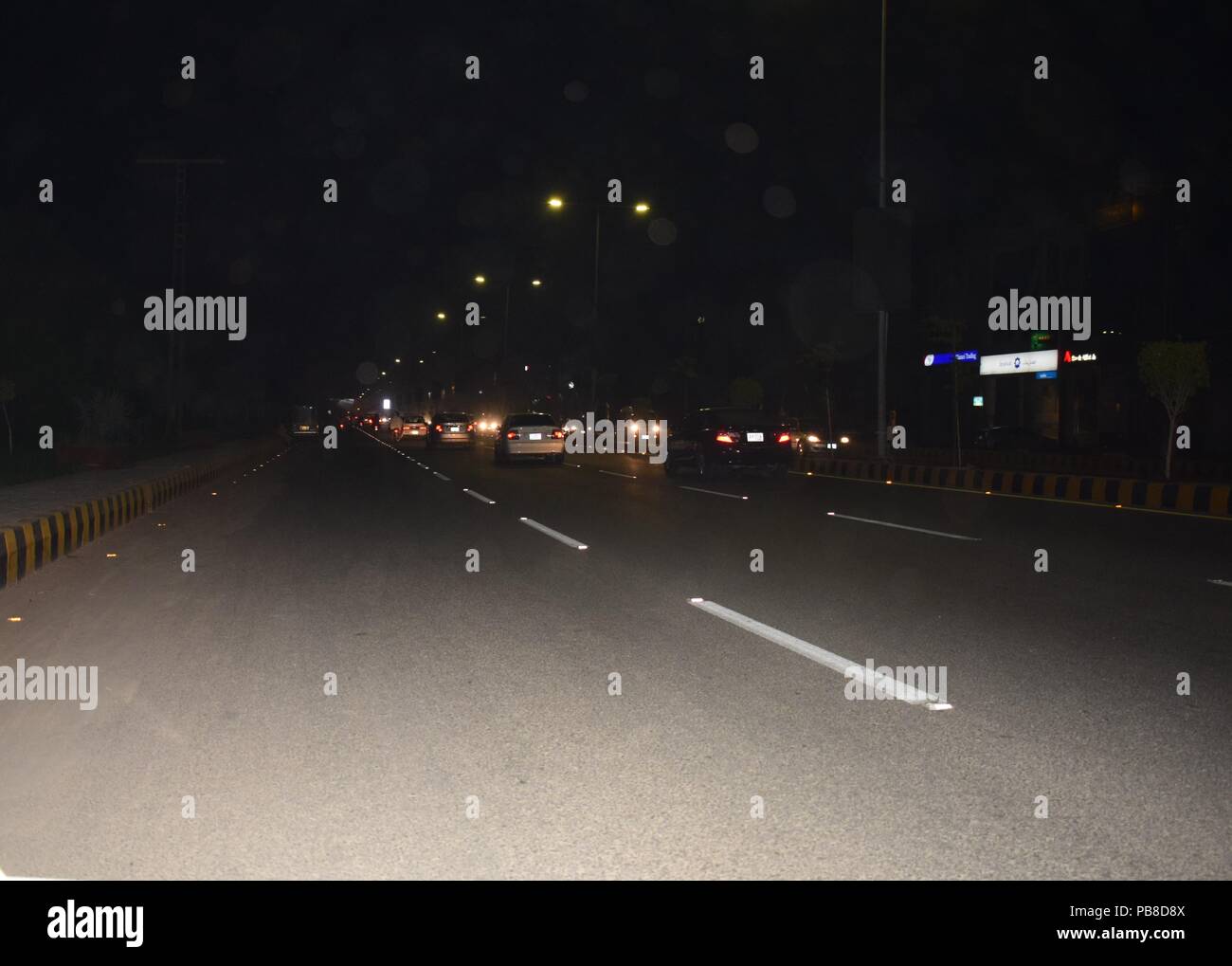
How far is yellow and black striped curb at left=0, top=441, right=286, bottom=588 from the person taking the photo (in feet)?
40.6

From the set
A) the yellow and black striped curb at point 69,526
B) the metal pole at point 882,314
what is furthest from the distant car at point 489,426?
the yellow and black striped curb at point 69,526

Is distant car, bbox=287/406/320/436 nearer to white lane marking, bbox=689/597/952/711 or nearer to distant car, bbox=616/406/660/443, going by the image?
distant car, bbox=616/406/660/443

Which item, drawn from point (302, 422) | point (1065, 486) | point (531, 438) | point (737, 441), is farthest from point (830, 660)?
point (302, 422)

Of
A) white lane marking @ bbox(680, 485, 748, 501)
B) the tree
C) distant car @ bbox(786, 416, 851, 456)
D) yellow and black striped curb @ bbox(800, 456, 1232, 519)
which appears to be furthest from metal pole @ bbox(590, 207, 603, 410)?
the tree

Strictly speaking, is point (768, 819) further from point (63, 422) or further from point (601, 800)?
point (63, 422)

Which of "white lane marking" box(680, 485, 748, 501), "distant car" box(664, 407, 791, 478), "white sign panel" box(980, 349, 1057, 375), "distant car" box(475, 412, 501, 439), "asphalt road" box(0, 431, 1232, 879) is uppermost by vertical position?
"white sign panel" box(980, 349, 1057, 375)

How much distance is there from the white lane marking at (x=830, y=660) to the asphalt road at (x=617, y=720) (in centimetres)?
11

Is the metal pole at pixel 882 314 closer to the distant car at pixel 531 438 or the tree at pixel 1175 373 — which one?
the tree at pixel 1175 373

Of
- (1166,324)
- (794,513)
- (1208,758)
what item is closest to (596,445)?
(1166,324)

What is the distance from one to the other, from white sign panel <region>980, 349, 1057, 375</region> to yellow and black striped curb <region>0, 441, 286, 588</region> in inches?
1394

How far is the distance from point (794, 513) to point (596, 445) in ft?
117

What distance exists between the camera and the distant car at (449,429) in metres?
53.4

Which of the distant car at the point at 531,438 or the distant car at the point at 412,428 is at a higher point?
the distant car at the point at 412,428

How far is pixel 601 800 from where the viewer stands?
4770mm
